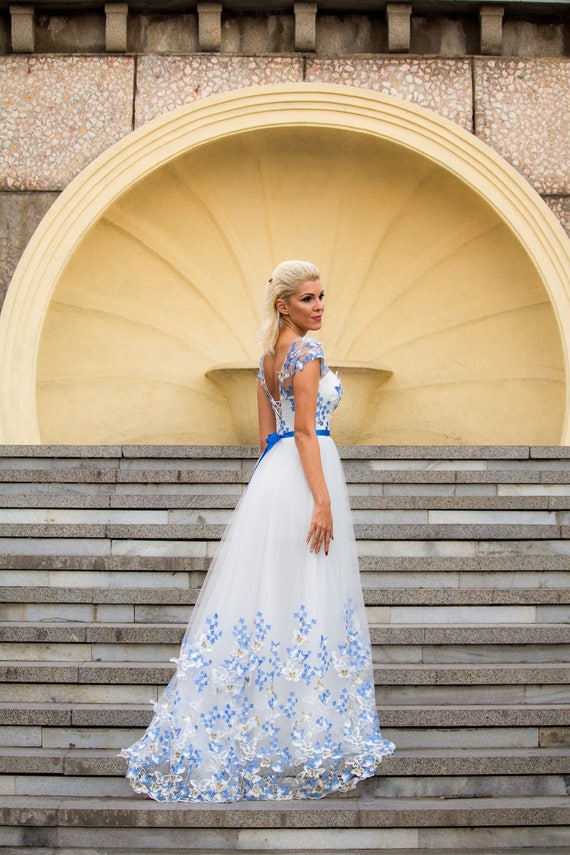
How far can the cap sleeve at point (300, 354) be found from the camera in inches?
140

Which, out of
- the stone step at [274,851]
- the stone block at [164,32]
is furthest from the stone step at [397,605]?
the stone block at [164,32]

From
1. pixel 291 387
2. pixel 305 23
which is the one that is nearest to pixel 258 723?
pixel 291 387

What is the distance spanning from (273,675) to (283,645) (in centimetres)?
10

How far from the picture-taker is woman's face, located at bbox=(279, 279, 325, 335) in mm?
3588

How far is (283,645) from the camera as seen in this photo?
11.6 feet

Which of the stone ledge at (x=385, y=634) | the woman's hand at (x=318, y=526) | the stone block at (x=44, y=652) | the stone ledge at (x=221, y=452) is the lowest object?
the stone block at (x=44, y=652)

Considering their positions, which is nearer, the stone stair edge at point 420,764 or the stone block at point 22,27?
the stone stair edge at point 420,764

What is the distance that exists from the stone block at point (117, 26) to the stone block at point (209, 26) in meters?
0.54

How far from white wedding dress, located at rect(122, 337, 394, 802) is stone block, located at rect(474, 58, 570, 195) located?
4.57 meters

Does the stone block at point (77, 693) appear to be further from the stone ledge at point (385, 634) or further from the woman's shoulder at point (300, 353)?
the woman's shoulder at point (300, 353)

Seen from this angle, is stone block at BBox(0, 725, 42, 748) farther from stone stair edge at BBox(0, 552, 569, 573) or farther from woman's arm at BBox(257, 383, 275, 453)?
woman's arm at BBox(257, 383, 275, 453)

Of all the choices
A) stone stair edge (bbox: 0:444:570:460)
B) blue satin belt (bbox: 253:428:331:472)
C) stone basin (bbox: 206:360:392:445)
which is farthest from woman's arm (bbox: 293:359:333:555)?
stone basin (bbox: 206:360:392:445)

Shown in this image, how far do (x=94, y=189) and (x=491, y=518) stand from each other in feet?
12.4

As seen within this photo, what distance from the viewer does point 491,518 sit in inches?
218
